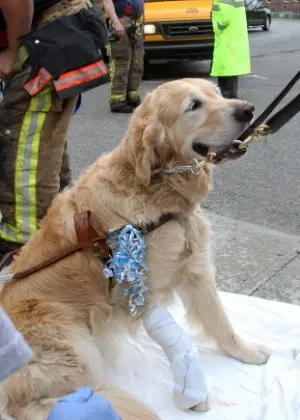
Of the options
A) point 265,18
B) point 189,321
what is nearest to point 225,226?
point 189,321

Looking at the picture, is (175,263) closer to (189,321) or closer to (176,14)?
(189,321)

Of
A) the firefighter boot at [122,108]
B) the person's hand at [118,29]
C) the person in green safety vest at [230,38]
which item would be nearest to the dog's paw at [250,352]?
the person's hand at [118,29]

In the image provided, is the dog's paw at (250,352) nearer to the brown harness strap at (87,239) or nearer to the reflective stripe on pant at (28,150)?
the brown harness strap at (87,239)

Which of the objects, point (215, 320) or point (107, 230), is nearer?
point (107, 230)

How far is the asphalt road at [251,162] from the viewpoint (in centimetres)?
469

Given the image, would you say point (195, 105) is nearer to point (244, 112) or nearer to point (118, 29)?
point (244, 112)

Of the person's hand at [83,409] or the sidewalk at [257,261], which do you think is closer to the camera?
the person's hand at [83,409]

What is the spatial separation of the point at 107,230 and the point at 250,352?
1002 mm

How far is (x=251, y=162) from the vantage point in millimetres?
5930

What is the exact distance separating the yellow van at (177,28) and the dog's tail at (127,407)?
9.09 m

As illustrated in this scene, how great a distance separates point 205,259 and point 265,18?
21.1 meters

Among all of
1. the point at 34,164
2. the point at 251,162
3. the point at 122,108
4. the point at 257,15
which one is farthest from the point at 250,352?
the point at 257,15

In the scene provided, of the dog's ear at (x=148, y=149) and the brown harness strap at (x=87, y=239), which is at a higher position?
the dog's ear at (x=148, y=149)

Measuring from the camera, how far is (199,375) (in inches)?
99.7
